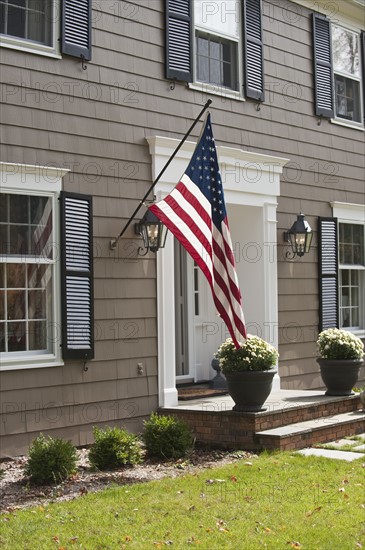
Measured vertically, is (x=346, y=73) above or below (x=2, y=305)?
above

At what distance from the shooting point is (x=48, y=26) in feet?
27.8

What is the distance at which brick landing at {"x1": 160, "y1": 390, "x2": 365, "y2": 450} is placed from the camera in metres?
8.52

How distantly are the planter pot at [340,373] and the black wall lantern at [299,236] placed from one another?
1.73 meters

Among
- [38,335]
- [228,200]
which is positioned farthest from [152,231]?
[228,200]

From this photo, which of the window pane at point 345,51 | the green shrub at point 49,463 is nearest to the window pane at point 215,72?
the window pane at point 345,51

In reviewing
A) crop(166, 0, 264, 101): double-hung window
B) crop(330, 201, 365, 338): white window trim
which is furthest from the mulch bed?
crop(330, 201, 365, 338): white window trim

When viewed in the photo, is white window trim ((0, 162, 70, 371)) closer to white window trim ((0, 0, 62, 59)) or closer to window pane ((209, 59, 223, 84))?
white window trim ((0, 0, 62, 59))

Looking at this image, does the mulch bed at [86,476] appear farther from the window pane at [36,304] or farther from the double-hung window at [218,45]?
the double-hung window at [218,45]

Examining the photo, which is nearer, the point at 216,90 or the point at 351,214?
the point at 216,90

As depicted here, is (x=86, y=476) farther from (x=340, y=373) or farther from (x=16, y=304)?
(x=340, y=373)

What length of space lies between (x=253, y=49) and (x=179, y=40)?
1.46 meters

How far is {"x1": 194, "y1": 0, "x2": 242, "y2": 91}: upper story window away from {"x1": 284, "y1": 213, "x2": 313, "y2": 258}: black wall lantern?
6.47 feet

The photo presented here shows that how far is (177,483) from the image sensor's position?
6.90 metres

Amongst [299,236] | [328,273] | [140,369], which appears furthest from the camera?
[328,273]
